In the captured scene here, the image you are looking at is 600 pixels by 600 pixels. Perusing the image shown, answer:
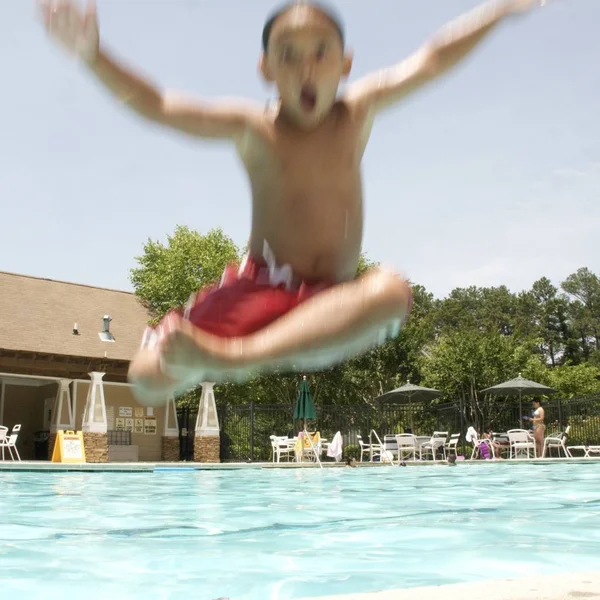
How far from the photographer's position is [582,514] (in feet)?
25.1

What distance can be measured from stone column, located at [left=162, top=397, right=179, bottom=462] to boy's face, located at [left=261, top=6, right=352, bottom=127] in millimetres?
24723

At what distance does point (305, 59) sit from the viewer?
2.10 meters

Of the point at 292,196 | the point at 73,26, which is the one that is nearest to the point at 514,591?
the point at 292,196

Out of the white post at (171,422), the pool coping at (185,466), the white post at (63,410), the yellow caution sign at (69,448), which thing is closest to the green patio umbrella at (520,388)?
the pool coping at (185,466)

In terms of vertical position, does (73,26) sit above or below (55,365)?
below

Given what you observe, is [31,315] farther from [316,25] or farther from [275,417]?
[316,25]

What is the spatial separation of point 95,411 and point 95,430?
0.60 metres

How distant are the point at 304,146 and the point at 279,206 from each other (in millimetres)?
212

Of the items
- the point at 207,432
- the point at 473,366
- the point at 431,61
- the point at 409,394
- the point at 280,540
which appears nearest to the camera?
the point at 431,61

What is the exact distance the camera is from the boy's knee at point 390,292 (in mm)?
1958

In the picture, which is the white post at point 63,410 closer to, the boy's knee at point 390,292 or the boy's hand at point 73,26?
the boy's hand at point 73,26

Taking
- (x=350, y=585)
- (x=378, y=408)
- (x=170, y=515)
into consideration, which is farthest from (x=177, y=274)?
(x=350, y=585)

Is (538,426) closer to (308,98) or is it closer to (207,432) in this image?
(207,432)

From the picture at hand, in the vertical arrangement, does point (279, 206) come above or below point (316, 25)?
below
